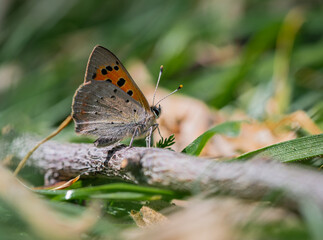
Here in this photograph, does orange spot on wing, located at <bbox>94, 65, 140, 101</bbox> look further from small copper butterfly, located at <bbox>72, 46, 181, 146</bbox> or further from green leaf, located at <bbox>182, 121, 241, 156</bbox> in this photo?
green leaf, located at <bbox>182, 121, 241, 156</bbox>

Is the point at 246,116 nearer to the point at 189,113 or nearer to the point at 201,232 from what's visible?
the point at 189,113

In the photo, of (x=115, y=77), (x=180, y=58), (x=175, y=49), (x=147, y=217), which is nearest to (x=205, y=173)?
(x=147, y=217)

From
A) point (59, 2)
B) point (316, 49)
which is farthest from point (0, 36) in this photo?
point (316, 49)

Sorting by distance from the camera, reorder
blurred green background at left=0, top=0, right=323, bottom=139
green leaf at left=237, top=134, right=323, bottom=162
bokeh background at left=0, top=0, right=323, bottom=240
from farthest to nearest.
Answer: blurred green background at left=0, top=0, right=323, bottom=139 < bokeh background at left=0, top=0, right=323, bottom=240 < green leaf at left=237, top=134, right=323, bottom=162

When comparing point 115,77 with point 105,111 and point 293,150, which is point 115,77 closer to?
point 105,111

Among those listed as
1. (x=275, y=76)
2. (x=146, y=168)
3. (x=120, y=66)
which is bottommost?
(x=146, y=168)

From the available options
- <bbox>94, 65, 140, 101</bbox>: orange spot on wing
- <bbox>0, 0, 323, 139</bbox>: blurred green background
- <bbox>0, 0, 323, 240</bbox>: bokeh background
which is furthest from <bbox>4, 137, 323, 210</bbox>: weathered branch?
<bbox>0, 0, 323, 139</bbox>: blurred green background

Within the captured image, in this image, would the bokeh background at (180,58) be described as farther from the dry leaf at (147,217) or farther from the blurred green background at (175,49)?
the dry leaf at (147,217)

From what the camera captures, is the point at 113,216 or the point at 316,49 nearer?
the point at 113,216
